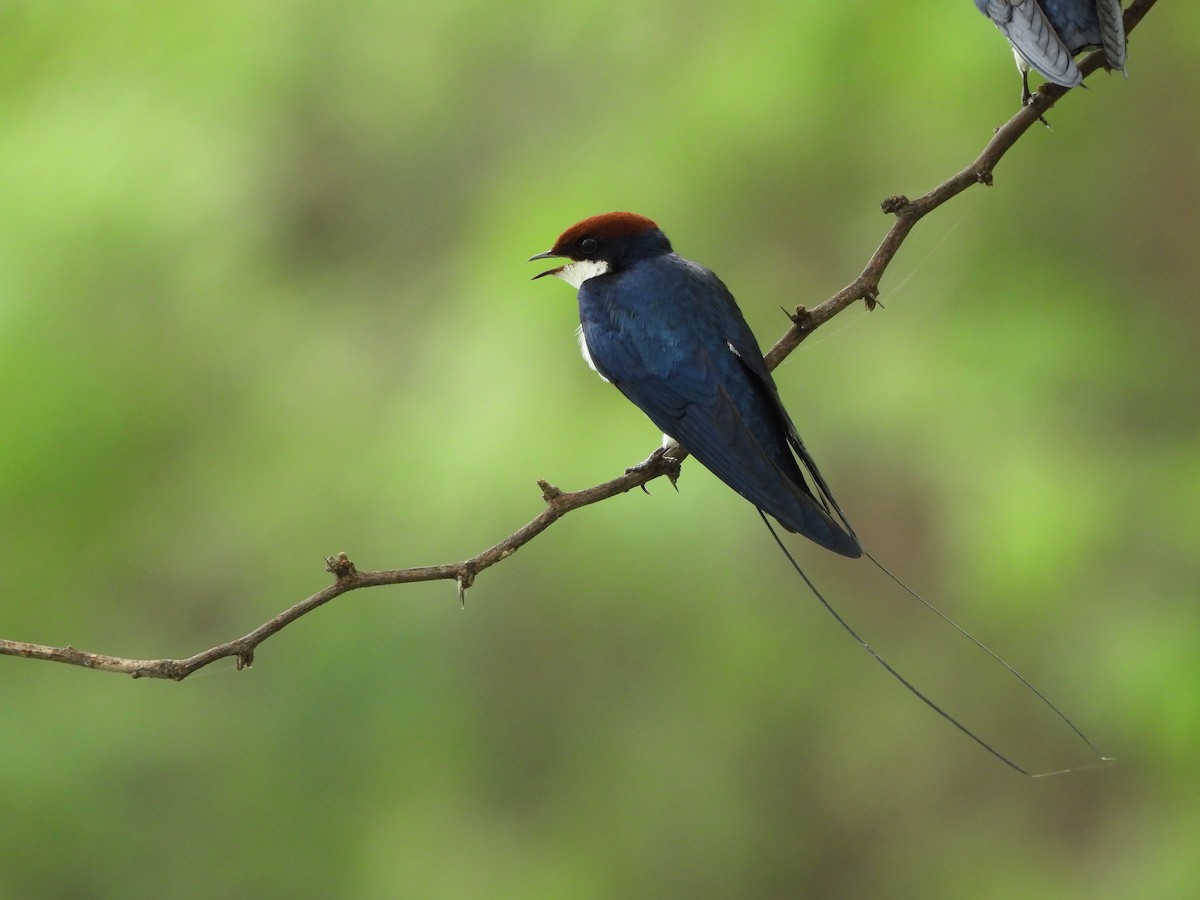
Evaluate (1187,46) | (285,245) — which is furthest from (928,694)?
(285,245)

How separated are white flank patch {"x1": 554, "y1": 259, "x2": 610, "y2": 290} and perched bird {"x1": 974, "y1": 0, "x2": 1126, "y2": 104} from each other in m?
0.81

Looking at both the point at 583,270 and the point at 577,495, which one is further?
the point at 583,270

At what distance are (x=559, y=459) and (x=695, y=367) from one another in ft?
4.38

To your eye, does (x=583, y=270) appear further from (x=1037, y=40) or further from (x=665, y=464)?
(x=1037, y=40)

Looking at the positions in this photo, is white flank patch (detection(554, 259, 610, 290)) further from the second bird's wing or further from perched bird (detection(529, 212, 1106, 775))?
the second bird's wing

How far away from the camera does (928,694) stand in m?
3.95

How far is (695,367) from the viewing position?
6.79ft

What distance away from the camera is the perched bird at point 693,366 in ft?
6.21

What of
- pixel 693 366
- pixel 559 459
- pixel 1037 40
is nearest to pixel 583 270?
pixel 693 366

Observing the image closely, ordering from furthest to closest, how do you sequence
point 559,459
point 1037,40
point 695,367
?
point 559,459
point 695,367
point 1037,40

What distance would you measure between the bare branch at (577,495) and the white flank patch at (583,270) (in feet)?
1.39

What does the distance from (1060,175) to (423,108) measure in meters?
2.17

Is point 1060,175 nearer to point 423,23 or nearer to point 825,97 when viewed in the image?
point 825,97

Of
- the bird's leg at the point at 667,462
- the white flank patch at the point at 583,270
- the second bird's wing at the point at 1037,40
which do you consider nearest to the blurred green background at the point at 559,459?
the white flank patch at the point at 583,270
